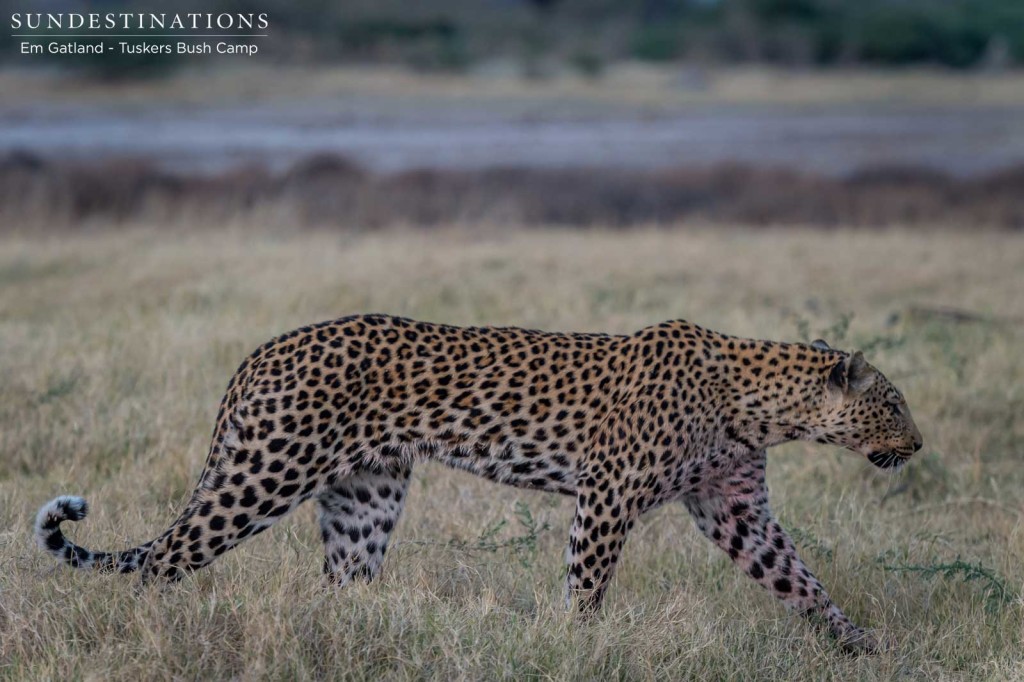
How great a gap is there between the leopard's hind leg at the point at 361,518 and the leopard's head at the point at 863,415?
1543 mm

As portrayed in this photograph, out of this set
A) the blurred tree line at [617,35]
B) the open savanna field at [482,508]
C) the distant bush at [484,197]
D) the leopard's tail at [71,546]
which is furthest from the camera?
the blurred tree line at [617,35]

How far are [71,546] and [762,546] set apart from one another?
245 cm

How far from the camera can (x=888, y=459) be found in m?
5.40

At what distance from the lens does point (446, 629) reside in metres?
4.74

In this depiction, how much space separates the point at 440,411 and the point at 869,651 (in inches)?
69.6

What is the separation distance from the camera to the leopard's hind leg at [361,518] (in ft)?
17.4

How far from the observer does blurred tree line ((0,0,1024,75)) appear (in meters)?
42.9

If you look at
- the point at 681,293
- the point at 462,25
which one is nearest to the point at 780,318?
the point at 681,293

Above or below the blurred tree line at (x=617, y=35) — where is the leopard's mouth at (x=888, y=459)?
below

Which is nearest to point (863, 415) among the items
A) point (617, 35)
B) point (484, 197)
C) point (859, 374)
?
point (859, 374)

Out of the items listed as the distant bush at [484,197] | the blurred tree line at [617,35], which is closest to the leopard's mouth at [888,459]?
the distant bush at [484,197]

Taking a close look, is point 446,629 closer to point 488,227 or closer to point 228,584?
point 228,584

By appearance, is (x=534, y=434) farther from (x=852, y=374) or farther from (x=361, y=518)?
(x=852, y=374)

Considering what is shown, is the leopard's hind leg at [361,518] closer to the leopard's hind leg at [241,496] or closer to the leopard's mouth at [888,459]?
the leopard's hind leg at [241,496]
